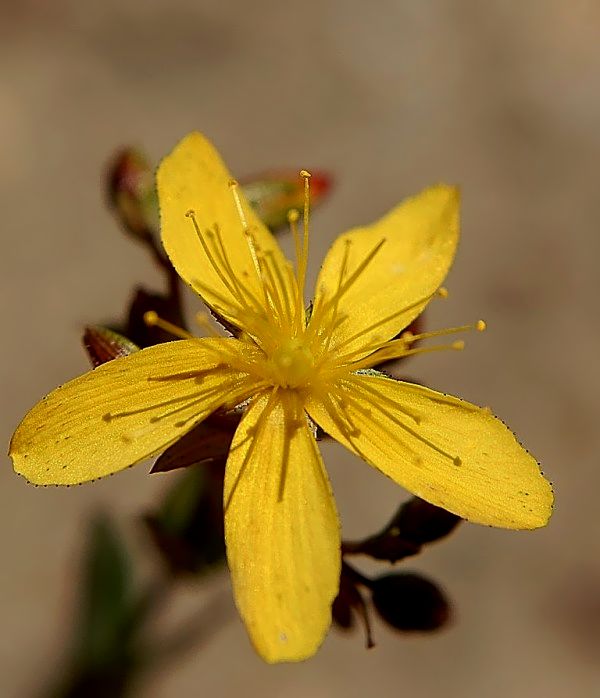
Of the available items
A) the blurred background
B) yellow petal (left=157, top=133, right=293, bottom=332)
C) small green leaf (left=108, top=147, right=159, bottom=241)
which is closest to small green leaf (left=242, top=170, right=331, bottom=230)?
small green leaf (left=108, top=147, right=159, bottom=241)

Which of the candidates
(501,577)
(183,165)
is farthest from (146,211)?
(501,577)

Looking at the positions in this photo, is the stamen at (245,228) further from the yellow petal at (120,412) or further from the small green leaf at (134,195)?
the small green leaf at (134,195)

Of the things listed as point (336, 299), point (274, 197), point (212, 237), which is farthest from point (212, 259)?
point (274, 197)

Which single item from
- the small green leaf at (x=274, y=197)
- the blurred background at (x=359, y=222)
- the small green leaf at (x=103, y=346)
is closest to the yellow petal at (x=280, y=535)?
the small green leaf at (x=103, y=346)

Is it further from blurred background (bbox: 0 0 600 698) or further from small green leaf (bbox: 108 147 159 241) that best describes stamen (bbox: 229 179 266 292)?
blurred background (bbox: 0 0 600 698)

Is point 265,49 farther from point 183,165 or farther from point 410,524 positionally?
point 410,524

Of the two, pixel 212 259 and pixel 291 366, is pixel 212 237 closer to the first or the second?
pixel 212 259
